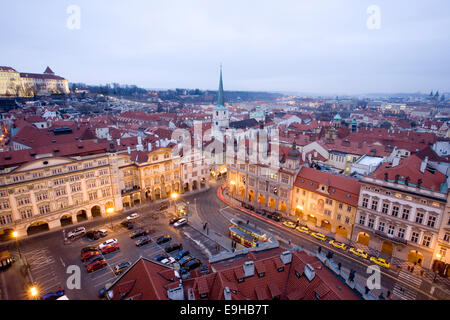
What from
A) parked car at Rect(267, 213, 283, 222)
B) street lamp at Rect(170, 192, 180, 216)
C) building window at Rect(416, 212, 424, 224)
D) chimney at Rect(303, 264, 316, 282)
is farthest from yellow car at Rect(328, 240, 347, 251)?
street lamp at Rect(170, 192, 180, 216)

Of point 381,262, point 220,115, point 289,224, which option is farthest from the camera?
point 220,115

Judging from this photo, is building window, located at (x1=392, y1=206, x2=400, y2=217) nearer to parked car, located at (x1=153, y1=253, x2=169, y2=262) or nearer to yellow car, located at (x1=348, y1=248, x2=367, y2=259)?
yellow car, located at (x1=348, y1=248, x2=367, y2=259)

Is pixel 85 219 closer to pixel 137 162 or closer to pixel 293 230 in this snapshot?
pixel 137 162

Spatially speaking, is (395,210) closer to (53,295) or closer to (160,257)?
(160,257)

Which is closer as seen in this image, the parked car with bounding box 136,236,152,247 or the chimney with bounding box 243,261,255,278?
the chimney with bounding box 243,261,255,278

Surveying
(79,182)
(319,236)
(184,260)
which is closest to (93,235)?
(79,182)
